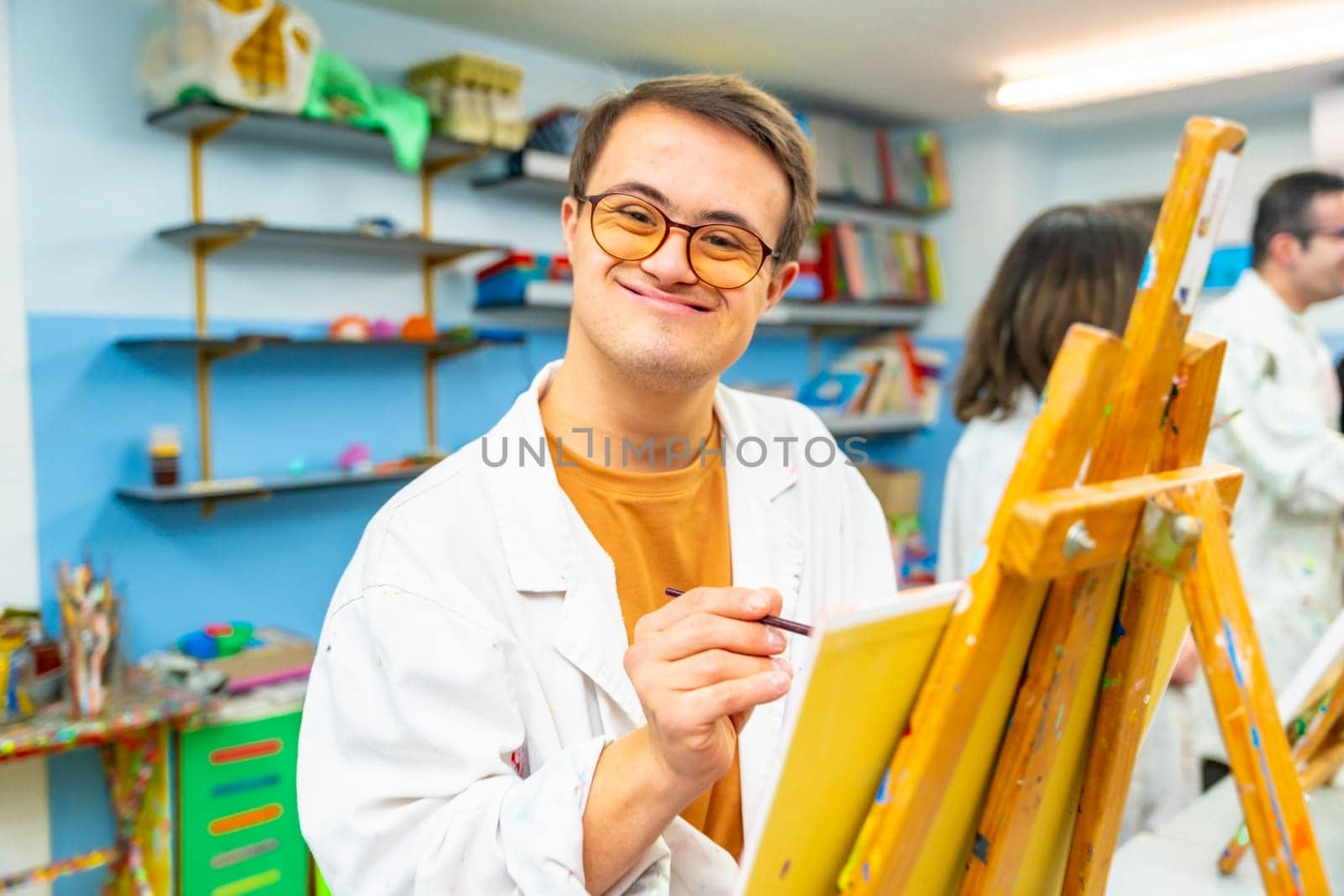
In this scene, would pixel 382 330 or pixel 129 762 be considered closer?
pixel 129 762

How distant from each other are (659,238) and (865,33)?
8.61 feet

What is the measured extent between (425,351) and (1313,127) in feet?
11.9

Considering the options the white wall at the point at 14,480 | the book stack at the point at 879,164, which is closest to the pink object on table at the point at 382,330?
the white wall at the point at 14,480

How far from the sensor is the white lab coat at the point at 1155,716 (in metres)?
1.73

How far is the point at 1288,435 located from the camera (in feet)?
6.97

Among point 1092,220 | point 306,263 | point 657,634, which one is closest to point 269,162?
point 306,263

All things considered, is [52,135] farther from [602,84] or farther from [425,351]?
[602,84]

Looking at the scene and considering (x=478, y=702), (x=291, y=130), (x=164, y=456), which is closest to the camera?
(x=478, y=702)

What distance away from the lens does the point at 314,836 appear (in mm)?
950

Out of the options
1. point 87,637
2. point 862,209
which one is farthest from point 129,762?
point 862,209

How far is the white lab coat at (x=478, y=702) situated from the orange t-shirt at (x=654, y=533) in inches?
1.1

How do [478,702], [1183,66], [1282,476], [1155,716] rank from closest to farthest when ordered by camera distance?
[478,702]
[1155,716]
[1282,476]
[1183,66]

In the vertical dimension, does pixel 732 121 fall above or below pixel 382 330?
above

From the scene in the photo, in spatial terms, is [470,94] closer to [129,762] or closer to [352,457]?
[352,457]
